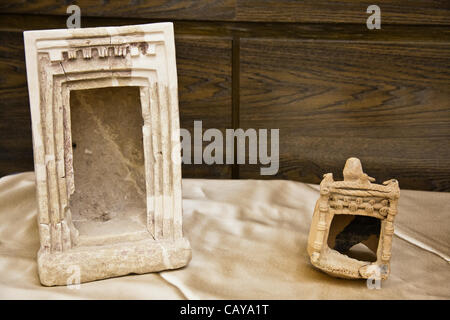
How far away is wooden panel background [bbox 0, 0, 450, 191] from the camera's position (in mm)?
1855

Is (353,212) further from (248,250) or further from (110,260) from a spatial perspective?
(110,260)

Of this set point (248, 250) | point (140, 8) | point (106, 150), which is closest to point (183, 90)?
point (140, 8)

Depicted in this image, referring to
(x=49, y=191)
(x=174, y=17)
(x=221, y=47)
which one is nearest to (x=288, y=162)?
(x=221, y=47)

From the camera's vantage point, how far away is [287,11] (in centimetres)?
186

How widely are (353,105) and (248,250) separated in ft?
2.55

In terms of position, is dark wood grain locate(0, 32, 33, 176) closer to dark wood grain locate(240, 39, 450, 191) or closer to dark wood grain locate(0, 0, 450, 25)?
dark wood grain locate(0, 0, 450, 25)

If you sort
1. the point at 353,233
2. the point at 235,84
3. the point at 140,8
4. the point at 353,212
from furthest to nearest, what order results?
the point at 235,84, the point at 140,8, the point at 353,233, the point at 353,212

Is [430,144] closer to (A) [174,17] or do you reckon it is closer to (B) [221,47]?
(B) [221,47]

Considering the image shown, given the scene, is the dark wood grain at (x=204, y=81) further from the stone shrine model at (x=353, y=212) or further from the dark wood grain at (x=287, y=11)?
the stone shrine model at (x=353, y=212)

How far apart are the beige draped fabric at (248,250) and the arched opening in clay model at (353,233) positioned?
87mm

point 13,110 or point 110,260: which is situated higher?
point 13,110

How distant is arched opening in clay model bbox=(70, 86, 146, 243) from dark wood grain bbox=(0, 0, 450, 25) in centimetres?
58

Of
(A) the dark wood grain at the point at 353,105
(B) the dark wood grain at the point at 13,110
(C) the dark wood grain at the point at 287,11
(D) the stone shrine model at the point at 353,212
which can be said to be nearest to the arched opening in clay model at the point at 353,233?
(D) the stone shrine model at the point at 353,212
